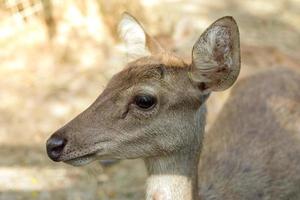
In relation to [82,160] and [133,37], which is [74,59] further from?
[82,160]

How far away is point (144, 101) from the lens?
3697 mm

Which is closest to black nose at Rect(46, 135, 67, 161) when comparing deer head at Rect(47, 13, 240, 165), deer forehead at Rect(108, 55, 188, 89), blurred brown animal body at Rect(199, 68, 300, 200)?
deer head at Rect(47, 13, 240, 165)

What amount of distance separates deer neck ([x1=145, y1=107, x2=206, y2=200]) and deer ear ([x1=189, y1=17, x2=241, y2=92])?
0.68 ft

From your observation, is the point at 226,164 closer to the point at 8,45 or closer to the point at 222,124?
the point at 222,124

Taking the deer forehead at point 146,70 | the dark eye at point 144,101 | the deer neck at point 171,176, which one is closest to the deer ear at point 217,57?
the deer forehead at point 146,70

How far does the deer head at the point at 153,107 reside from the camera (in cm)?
362

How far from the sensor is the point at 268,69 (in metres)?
5.46

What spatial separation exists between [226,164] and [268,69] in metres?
1.16

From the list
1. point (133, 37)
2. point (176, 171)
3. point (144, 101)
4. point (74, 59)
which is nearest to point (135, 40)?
point (133, 37)

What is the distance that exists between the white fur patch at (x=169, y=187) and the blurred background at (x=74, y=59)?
6.75 ft

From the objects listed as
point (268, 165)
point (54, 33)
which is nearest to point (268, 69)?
point (268, 165)

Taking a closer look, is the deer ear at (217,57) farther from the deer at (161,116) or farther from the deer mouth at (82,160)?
the deer mouth at (82,160)

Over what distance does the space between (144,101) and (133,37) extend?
69 centimetres

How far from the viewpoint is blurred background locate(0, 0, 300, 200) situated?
20.0ft
